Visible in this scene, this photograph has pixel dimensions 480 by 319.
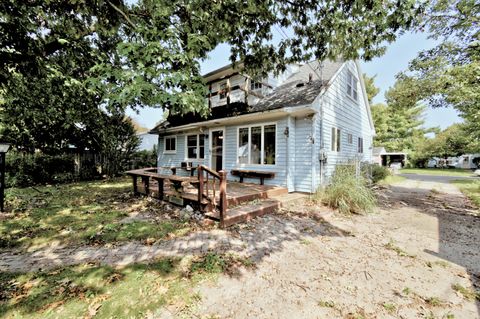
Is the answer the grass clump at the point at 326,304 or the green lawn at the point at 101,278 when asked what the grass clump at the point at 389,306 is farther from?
the green lawn at the point at 101,278

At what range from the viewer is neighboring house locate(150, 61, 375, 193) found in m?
7.98

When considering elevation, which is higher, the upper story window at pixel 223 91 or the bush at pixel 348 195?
the upper story window at pixel 223 91

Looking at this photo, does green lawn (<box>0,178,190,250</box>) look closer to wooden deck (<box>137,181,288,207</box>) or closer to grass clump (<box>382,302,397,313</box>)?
wooden deck (<box>137,181,288,207</box>)

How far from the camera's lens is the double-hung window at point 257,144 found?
8.59m

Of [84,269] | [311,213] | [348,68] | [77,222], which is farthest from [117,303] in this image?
[348,68]

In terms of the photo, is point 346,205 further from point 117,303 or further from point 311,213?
point 117,303

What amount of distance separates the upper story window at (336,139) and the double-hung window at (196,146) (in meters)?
6.56

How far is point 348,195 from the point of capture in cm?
631

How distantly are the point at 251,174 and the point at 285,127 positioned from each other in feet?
8.05

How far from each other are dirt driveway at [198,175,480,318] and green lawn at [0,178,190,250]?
2137 mm

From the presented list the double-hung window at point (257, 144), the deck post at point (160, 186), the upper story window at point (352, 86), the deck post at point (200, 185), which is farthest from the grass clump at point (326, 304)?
the upper story window at point (352, 86)

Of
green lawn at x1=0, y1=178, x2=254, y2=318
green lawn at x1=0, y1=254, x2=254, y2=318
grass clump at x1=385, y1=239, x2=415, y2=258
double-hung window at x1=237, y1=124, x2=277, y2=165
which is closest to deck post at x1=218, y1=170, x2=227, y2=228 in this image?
green lawn at x1=0, y1=178, x2=254, y2=318

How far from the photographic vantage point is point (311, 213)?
588cm

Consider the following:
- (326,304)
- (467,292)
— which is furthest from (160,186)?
(467,292)
